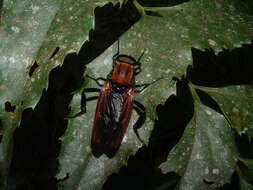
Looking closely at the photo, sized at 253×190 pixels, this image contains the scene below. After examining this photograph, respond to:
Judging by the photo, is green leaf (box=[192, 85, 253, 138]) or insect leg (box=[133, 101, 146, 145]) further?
green leaf (box=[192, 85, 253, 138])

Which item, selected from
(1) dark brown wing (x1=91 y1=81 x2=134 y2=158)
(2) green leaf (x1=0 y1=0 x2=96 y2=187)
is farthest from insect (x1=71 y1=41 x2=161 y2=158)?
(2) green leaf (x1=0 y1=0 x2=96 y2=187)

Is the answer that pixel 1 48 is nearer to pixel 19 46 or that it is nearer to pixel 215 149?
pixel 19 46

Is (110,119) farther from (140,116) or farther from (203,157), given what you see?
(203,157)

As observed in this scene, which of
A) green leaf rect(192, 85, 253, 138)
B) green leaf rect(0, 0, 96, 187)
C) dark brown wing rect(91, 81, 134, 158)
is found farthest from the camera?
green leaf rect(192, 85, 253, 138)

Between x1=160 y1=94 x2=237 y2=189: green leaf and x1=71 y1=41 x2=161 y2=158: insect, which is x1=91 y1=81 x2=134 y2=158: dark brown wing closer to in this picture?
x1=71 y1=41 x2=161 y2=158: insect

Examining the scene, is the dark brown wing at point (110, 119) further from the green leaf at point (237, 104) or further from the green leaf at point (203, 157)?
the green leaf at point (237, 104)

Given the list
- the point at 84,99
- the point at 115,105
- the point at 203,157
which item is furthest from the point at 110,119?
the point at 203,157
